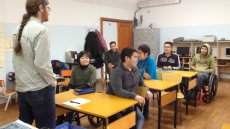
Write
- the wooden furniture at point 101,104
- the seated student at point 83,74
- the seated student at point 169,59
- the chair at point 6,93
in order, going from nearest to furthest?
the wooden furniture at point 101,104
the seated student at point 83,74
the chair at point 6,93
the seated student at point 169,59

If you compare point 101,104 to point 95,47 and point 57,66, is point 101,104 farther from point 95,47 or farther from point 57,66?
point 95,47

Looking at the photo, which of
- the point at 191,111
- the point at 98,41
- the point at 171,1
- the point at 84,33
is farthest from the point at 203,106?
the point at 171,1

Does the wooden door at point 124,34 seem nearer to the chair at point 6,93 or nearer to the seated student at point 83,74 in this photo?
the chair at point 6,93

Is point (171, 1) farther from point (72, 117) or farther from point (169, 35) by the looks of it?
point (72, 117)

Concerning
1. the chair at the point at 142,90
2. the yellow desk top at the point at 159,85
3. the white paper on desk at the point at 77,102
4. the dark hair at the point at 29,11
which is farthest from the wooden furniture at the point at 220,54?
the dark hair at the point at 29,11

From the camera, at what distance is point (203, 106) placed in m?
Answer: 4.51

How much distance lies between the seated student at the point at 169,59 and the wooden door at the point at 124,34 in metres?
3.24

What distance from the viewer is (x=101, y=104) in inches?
89.0

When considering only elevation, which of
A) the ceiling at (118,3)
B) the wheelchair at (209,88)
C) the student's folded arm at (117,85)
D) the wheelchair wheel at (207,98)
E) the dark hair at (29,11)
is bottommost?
the wheelchair wheel at (207,98)

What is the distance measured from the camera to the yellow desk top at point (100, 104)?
202 cm

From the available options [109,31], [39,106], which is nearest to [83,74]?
[39,106]

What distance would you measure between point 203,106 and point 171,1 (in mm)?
4670

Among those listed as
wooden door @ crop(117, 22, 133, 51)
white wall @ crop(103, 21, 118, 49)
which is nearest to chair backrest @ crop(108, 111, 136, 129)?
white wall @ crop(103, 21, 118, 49)

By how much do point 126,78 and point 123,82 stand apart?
58mm
